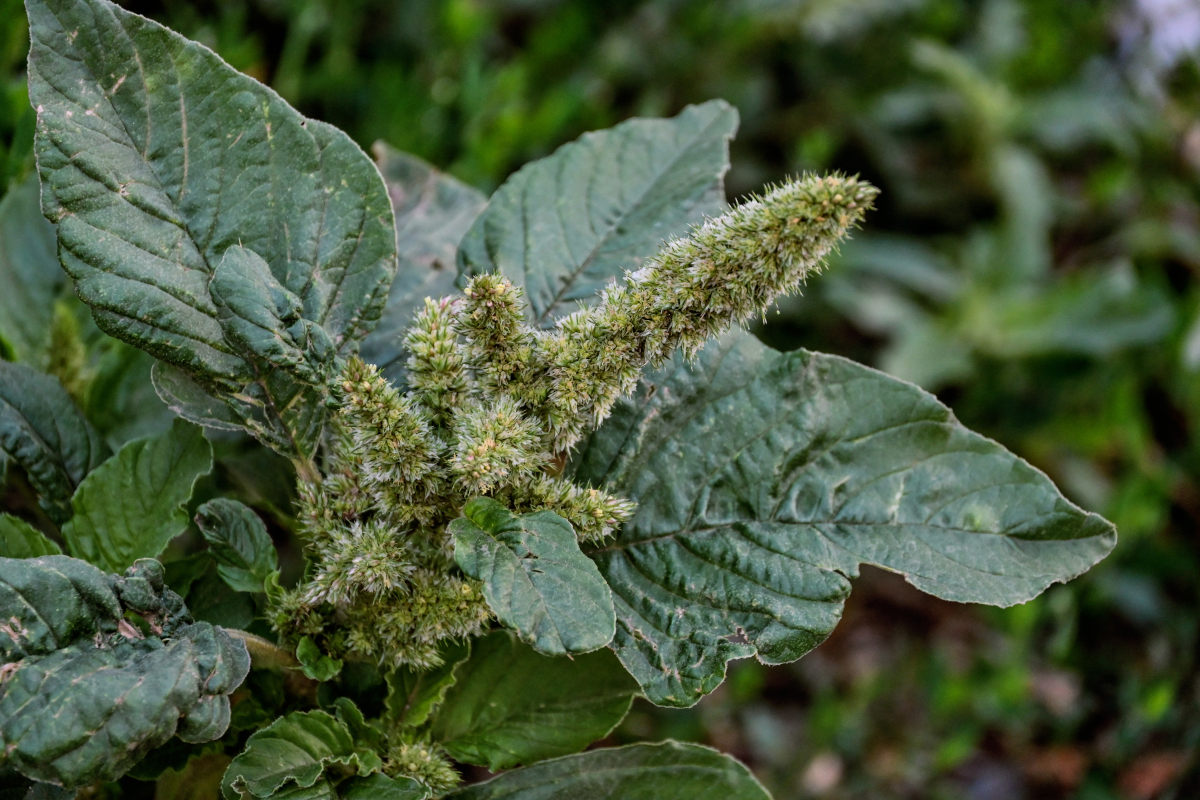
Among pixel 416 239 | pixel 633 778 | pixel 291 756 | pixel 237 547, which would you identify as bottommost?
pixel 633 778

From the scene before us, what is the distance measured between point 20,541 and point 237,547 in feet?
0.67

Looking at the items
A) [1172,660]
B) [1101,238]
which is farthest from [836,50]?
[1172,660]

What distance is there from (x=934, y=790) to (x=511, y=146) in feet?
6.43

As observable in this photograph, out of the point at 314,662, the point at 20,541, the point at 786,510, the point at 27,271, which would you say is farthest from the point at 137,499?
the point at 786,510

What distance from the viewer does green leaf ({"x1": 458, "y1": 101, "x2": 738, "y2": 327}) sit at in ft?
3.34

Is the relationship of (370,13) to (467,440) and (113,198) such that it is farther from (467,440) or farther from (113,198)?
(467,440)

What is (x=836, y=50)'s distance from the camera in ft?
11.3

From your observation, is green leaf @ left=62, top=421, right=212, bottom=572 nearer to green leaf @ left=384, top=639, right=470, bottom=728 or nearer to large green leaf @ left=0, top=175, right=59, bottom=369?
green leaf @ left=384, top=639, right=470, bottom=728

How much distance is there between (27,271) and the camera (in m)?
1.20

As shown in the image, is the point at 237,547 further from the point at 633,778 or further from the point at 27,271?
the point at 27,271

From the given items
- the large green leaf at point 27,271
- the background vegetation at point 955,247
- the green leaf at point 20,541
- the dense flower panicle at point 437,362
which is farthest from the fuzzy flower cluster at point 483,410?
the background vegetation at point 955,247

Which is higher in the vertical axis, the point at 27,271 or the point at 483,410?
the point at 483,410

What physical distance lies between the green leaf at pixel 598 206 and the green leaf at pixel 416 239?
11 cm

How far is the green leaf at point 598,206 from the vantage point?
102cm
